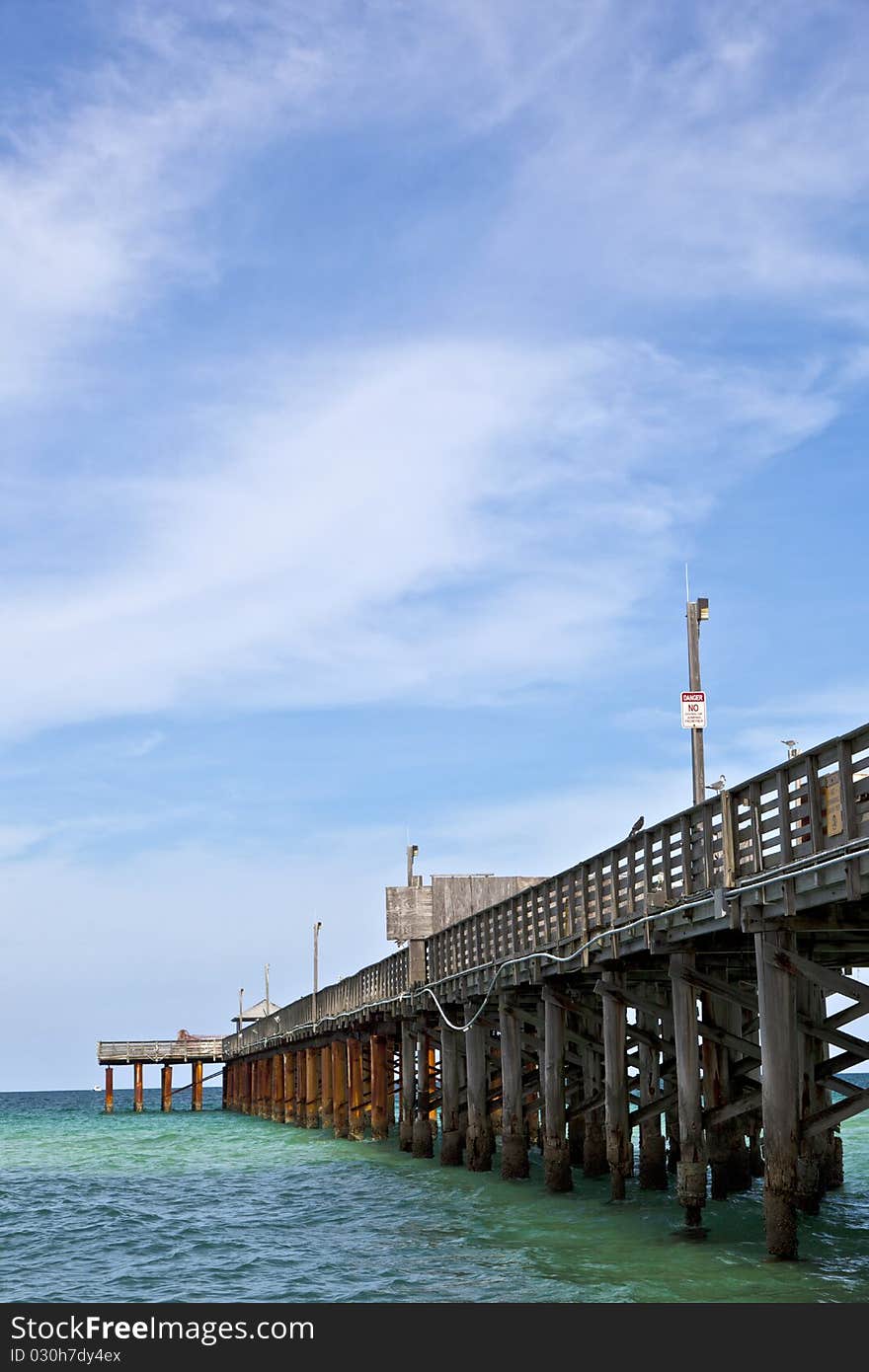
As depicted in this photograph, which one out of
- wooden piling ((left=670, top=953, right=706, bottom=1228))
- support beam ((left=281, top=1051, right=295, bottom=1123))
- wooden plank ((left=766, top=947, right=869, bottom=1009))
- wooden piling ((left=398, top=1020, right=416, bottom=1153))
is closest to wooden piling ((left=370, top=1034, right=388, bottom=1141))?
wooden piling ((left=398, top=1020, right=416, bottom=1153))

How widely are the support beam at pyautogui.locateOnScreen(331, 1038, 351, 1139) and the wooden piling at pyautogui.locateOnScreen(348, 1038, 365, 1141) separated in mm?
512

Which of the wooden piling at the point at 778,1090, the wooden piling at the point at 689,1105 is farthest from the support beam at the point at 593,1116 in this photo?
the wooden piling at the point at 778,1090

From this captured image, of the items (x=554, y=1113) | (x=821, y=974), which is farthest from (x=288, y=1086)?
(x=821, y=974)

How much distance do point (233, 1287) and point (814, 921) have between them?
8.29 metres

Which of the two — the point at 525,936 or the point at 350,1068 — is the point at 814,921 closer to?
the point at 525,936

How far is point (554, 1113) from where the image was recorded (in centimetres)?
2492

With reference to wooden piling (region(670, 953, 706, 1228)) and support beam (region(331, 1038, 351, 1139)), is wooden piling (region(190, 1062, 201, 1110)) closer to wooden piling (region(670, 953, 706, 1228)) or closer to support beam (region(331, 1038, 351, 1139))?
support beam (region(331, 1038, 351, 1139))

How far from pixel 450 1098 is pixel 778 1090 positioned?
1803 centimetres

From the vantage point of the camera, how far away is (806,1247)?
18.2 metres

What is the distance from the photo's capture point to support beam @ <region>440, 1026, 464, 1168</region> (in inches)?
1281

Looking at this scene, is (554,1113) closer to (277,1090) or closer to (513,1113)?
(513,1113)

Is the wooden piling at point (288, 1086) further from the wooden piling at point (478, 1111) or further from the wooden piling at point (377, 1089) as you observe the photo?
the wooden piling at point (478, 1111)

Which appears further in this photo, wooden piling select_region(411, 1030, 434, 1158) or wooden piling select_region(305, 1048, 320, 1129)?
wooden piling select_region(305, 1048, 320, 1129)
